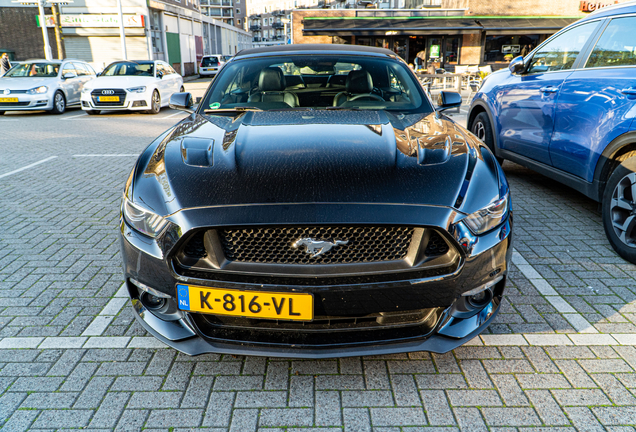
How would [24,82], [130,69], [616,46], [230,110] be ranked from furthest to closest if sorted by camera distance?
[130,69] < [24,82] < [616,46] < [230,110]

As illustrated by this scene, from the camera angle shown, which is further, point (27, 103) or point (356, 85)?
point (27, 103)

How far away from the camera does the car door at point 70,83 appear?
14.1 metres

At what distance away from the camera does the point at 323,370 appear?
7.98ft

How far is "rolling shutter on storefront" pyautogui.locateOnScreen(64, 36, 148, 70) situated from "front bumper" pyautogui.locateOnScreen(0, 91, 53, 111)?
22.2 metres

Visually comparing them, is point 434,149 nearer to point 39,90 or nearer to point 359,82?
point 359,82

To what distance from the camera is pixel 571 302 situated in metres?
3.10

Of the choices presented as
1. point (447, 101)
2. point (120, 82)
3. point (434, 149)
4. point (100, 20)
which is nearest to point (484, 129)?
point (447, 101)

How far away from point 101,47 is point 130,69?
74.3ft

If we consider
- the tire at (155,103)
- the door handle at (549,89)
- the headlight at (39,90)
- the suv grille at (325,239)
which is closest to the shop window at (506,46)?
the tire at (155,103)

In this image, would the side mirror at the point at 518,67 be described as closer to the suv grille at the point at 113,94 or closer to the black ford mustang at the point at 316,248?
the black ford mustang at the point at 316,248

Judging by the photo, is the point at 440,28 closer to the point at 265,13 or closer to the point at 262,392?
the point at 262,392

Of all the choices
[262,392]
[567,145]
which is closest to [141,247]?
[262,392]

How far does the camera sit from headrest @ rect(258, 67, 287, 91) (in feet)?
12.4

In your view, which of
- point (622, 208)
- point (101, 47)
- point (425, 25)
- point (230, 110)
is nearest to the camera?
point (230, 110)
